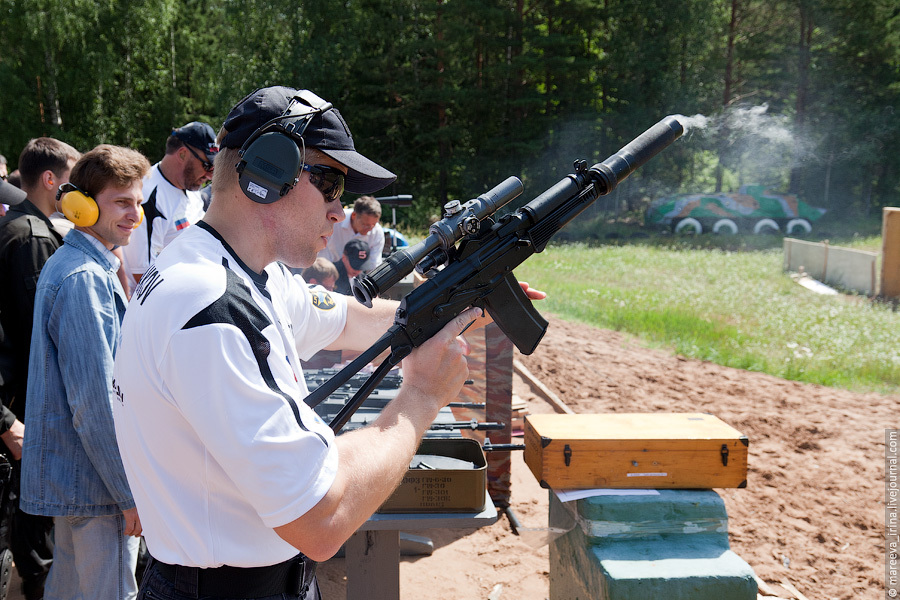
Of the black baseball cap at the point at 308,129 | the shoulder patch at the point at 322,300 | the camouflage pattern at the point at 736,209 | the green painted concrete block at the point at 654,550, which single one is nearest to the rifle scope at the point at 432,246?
the shoulder patch at the point at 322,300

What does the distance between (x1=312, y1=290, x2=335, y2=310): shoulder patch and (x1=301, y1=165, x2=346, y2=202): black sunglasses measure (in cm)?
64

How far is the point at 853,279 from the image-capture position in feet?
50.1

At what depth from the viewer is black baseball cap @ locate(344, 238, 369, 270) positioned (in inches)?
292

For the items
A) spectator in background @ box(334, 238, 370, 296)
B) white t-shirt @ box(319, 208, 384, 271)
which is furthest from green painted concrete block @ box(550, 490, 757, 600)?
white t-shirt @ box(319, 208, 384, 271)

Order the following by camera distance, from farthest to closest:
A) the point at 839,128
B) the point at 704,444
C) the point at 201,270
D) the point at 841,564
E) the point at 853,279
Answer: the point at 839,128
the point at 853,279
the point at 841,564
the point at 704,444
the point at 201,270

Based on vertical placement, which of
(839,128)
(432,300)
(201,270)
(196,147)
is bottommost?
(432,300)

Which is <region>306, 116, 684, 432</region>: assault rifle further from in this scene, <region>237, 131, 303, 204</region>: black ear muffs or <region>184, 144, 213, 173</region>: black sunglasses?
<region>184, 144, 213, 173</region>: black sunglasses

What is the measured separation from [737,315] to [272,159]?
42.1 ft

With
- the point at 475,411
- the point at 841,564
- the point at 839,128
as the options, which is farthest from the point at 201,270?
the point at 839,128

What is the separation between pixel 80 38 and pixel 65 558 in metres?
28.7

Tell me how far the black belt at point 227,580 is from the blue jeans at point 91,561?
1256 millimetres

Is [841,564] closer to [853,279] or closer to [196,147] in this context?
[196,147]

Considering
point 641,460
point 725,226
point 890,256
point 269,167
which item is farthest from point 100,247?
point 725,226

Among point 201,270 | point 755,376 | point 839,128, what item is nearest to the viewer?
point 201,270
